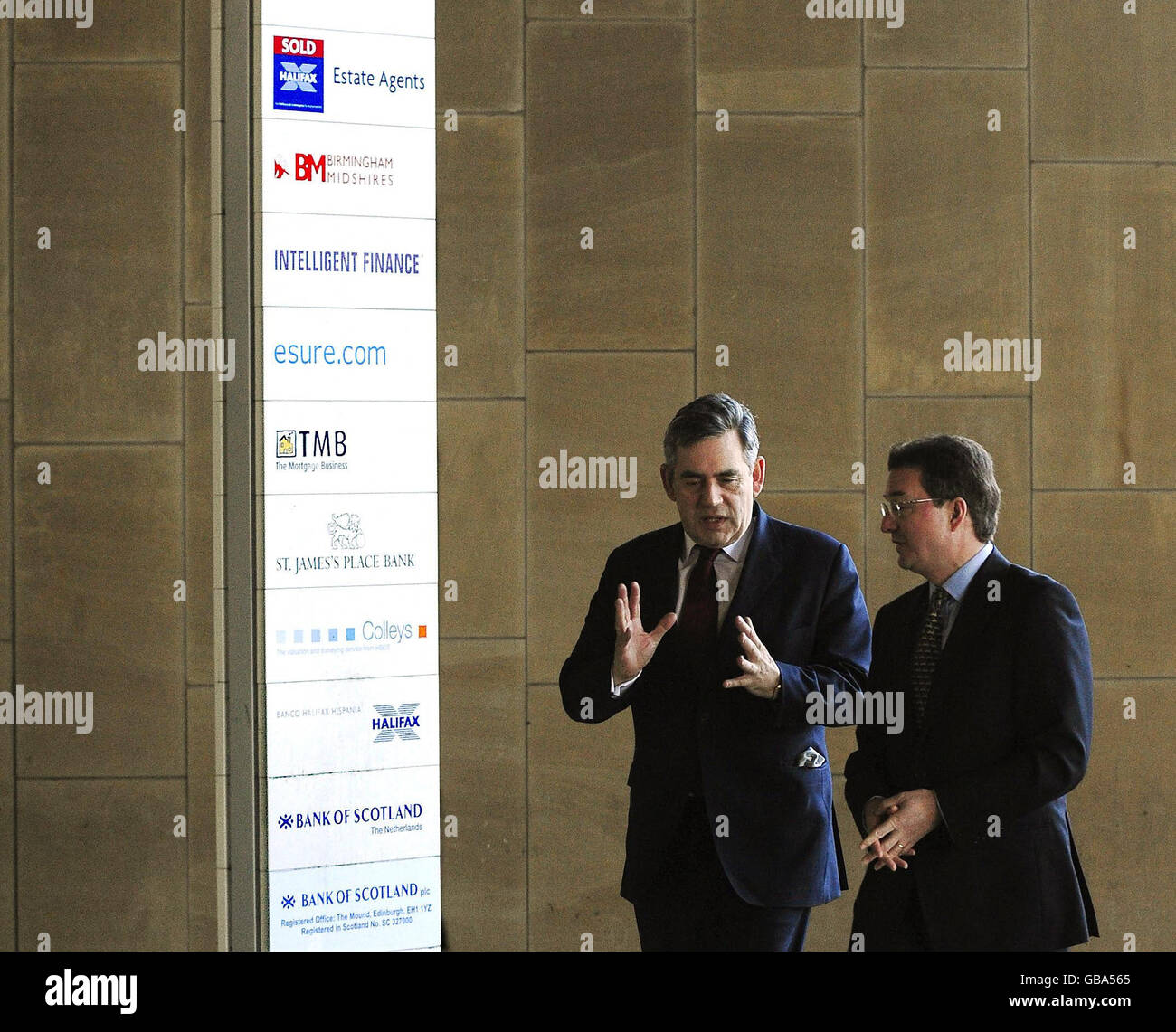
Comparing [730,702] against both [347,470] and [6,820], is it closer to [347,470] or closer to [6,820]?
[347,470]

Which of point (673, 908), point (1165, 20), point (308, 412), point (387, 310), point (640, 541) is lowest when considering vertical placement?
point (673, 908)

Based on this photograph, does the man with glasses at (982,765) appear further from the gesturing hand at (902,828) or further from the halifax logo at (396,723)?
the halifax logo at (396,723)

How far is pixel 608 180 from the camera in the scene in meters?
2.78

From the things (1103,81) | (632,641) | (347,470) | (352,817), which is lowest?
(352,817)

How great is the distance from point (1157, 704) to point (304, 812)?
2.10 metres

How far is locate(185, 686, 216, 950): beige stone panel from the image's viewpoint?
9.37 ft

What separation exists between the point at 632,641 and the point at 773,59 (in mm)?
1513

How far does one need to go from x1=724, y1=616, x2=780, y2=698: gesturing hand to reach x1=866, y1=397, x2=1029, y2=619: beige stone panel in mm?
712

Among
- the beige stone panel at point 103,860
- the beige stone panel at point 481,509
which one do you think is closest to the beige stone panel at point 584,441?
the beige stone panel at point 481,509

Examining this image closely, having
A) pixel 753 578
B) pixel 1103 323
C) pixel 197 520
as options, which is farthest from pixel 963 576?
pixel 197 520

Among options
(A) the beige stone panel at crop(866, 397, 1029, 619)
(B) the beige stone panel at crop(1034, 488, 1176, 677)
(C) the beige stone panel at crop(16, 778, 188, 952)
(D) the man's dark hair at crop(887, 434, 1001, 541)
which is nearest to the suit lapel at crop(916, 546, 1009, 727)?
(D) the man's dark hair at crop(887, 434, 1001, 541)
